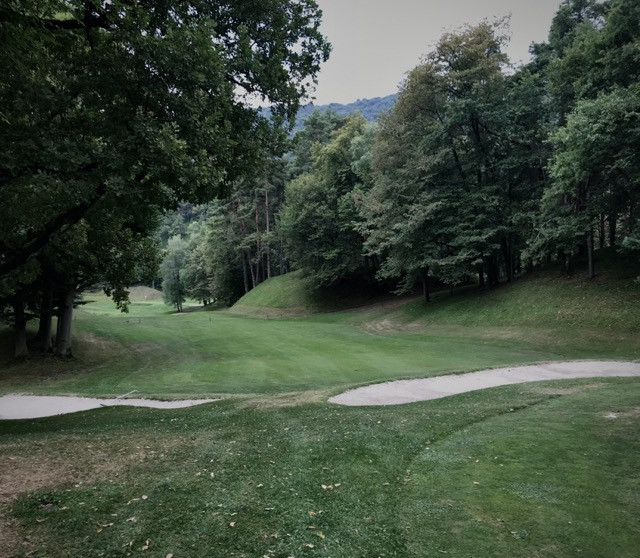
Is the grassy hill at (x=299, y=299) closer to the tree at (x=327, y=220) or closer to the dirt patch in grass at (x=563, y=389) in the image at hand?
the tree at (x=327, y=220)

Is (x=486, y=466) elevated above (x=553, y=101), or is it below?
below

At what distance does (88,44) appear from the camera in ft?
29.7

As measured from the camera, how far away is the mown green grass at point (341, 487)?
461cm

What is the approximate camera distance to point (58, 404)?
1380 centimetres

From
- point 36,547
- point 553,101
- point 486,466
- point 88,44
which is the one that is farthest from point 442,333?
point 36,547

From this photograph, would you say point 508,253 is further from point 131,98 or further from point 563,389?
point 131,98

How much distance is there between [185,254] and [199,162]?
7048cm

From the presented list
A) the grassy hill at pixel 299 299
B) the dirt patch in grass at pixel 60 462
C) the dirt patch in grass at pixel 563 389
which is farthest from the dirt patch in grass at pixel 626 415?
the grassy hill at pixel 299 299

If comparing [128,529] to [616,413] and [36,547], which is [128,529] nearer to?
[36,547]

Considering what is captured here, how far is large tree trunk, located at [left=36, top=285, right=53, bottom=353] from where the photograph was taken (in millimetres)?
22984

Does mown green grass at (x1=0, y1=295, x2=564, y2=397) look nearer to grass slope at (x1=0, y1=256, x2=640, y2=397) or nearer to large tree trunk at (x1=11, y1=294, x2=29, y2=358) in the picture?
grass slope at (x1=0, y1=256, x2=640, y2=397)

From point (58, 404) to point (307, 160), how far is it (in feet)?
187

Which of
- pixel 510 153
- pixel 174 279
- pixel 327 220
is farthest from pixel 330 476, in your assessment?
pixel 174 279

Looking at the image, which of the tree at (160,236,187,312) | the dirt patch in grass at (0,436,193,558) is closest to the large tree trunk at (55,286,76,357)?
the dirt patch in grass at (0,436,193,558)
